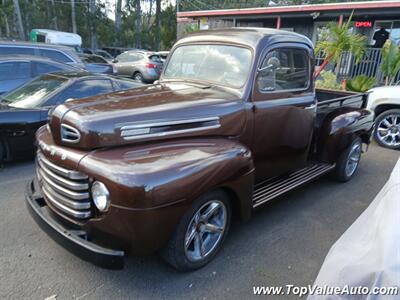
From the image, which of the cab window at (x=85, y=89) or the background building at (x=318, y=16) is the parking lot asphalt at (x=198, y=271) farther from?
the background building at (x=318, y=16)

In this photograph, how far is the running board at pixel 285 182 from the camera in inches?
138

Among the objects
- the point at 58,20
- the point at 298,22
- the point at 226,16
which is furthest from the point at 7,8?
the point at 298,22

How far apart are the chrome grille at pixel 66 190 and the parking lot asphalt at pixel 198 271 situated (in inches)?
23.8

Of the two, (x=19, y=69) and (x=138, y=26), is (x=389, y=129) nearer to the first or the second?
(x=19, y=69)

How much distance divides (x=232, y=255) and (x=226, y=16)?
16.7 metres

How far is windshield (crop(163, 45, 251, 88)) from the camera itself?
3365 millimetres

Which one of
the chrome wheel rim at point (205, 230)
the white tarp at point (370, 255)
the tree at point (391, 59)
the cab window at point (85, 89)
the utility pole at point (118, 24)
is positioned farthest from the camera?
the utility pole at point (118, 24)

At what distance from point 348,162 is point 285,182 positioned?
5.54 ft

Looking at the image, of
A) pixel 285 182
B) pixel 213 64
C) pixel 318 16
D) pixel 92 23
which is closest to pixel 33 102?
pixel 213 64

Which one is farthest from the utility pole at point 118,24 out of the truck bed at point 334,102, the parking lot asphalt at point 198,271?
the parking lot asphalt at point 198,271

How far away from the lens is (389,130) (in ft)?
23.4

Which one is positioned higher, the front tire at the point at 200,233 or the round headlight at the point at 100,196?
the round headlight at the point at 100,196

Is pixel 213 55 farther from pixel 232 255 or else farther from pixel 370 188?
pixel 370 188

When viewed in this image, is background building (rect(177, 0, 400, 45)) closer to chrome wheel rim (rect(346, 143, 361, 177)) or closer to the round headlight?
chrome wheel rim (rect(346, 143, 361, 177))
